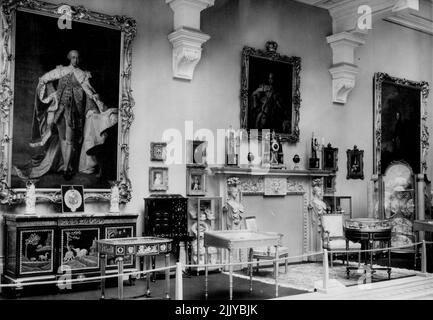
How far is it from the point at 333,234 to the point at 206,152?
8.98 feet

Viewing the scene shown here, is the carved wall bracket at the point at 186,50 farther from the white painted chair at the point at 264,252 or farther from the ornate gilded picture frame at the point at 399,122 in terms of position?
the ornate gilded picture frame at the point at 399,122

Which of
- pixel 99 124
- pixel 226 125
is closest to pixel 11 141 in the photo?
pixel 99 124

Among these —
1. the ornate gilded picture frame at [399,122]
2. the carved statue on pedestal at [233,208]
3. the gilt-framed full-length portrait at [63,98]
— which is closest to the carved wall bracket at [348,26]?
the ornate gilded picture frame at [399,122]

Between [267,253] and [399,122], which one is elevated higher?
[399,122]

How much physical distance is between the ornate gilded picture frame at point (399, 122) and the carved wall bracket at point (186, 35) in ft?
16.8

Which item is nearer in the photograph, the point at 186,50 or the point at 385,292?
the point at 385,292

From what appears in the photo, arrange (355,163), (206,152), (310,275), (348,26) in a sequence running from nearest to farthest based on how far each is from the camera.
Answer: (310,275), (206,152), (348,26), (355,163)

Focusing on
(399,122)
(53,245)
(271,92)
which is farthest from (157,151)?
(399,122)

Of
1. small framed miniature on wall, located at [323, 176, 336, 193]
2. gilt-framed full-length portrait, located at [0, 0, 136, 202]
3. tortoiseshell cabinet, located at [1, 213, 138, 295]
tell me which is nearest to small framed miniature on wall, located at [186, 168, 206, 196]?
gilt-framed full-length portrait, located at [0, 0, 136, 202]

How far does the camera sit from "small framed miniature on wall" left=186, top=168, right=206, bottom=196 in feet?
29.8

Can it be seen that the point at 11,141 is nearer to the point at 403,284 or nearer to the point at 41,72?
the point at 41,72

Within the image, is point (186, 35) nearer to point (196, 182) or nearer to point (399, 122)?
point (196, 182)

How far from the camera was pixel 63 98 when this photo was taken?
7910 millimetres
